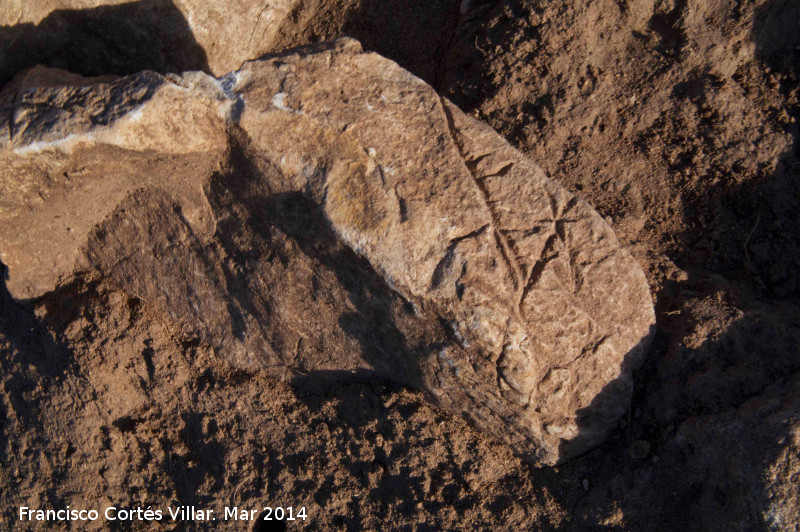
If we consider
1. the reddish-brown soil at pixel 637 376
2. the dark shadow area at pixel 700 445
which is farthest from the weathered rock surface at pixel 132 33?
the dark shadow area at pixel 700 445

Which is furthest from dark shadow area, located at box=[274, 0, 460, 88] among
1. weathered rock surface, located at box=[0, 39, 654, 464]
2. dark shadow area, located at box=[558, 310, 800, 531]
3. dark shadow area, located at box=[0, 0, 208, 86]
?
dark shadow area, located at box=[558, 310, 800, 531]

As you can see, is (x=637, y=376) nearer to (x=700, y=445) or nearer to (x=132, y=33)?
(x=700, y=445)

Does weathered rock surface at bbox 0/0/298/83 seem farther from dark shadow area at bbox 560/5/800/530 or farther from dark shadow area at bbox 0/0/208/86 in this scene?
dark shadow area at bbox 560/5/800/530

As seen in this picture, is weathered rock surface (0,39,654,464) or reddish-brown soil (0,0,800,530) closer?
weathered rock surface (0,39,654,464)

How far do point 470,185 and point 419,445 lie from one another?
88 centimetres

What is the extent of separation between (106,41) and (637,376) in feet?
7.94

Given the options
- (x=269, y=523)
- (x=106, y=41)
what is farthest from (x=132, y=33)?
(x=269, y=523)

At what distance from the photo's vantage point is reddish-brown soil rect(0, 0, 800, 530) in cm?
176

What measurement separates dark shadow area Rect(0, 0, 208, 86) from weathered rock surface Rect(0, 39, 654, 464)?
234mm

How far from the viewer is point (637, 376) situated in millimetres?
1870

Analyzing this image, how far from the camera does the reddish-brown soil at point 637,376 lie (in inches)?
69.3

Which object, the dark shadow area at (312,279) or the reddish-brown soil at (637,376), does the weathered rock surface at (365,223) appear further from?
the reddish-brown soil at (637,376)

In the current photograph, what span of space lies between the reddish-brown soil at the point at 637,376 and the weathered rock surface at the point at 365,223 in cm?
16

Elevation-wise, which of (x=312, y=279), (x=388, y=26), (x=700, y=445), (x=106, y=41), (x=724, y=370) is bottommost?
(x=700, y=445)
